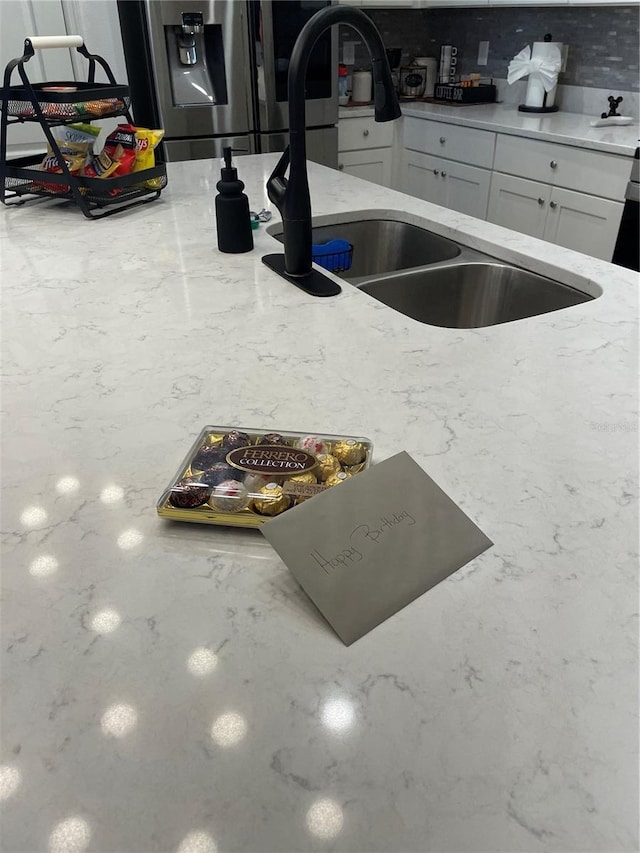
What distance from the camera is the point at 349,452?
70 centimetres

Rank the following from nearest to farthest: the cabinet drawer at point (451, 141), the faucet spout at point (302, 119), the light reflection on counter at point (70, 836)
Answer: the light reflection on counter at point (70, 836) → the faucet spout at point (302, 119) → the cabinet drawer at point (451, 141)

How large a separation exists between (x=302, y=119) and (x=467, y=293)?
54cm

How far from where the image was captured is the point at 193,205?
1715mm

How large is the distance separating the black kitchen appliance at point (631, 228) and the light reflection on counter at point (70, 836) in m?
2.86

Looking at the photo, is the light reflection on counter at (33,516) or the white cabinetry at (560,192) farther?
the white cabinetry at (560,192)

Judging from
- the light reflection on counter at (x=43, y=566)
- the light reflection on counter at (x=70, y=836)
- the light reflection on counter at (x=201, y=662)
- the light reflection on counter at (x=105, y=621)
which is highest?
the light reflection on counter at (x=43, y=566)

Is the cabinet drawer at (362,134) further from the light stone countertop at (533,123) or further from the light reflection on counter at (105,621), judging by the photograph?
the light reflection on counter at (105,621)

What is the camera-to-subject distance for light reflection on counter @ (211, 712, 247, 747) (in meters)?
0.46

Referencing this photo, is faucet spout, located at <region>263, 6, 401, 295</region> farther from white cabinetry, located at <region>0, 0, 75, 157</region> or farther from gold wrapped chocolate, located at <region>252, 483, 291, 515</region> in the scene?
white cabinetry, located at <region>0, 0, 75, 157</region>

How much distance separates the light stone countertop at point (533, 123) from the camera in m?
2.73

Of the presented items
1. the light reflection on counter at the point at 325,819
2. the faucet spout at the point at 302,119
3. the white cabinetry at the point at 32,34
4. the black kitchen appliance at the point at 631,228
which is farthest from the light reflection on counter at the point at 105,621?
the white cabinetry at the point at 32,34

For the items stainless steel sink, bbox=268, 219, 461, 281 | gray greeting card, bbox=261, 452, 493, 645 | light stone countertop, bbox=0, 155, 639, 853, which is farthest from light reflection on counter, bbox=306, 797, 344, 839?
stainless steel sink, bbox=268, 219, 461, 281

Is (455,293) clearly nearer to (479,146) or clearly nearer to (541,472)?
(541,472)

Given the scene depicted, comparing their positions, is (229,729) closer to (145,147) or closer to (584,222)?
(145,147)
